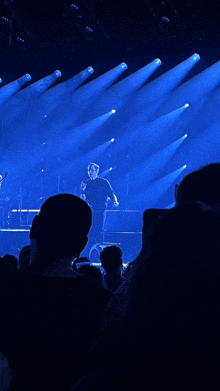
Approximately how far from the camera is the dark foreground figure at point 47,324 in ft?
3.76

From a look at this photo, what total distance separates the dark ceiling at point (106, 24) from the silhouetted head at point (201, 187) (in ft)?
24.9

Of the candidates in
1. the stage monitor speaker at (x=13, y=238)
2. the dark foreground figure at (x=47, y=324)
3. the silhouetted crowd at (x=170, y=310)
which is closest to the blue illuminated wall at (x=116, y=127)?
the stage monitor speaker at (x=13, y=238)

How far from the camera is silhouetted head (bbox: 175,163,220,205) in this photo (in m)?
0.87

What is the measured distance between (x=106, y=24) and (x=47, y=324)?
8.35 metres

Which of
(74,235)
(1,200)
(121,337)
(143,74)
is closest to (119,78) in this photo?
(143,74)

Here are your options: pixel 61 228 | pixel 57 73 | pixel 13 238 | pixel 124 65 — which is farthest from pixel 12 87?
pixel 61 228

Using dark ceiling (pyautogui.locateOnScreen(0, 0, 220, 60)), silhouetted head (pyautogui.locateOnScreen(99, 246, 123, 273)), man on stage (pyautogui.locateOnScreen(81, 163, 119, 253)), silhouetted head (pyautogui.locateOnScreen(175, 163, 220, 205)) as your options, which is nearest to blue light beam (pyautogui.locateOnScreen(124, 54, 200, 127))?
dark ceiling (pyautogui.locateOnScreen(0, 0, 220, 60))

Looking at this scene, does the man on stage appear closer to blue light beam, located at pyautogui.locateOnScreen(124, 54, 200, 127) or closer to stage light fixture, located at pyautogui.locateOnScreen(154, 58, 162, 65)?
blue light beam, located at pyautogui.locateOnScreen(124, 54, 200, 127)

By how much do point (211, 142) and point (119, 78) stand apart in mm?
2657

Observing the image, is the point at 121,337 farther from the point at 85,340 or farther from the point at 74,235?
the point at 74,235

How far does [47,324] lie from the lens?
1.18m

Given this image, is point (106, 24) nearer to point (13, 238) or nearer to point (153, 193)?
point (153, 193)

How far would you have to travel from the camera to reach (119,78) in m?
10.4

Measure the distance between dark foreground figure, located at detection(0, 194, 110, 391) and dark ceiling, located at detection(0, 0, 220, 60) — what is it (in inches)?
294
